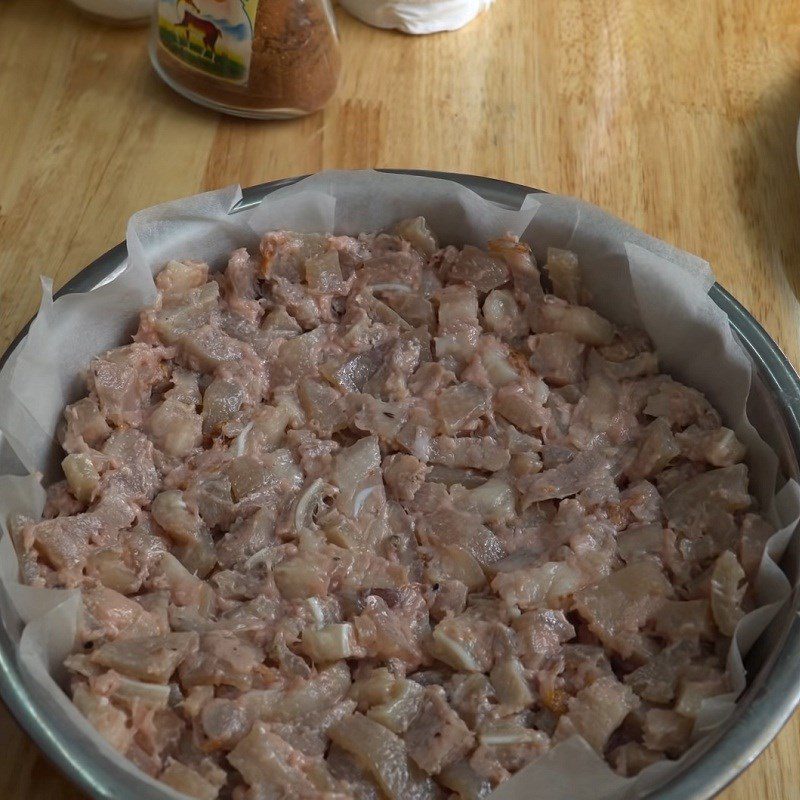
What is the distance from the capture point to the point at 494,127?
2359 millimetres

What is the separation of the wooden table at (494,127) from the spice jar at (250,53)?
68mm

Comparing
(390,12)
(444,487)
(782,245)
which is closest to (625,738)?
(444,487)

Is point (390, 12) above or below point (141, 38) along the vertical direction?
above

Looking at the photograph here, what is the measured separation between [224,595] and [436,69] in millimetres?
1529

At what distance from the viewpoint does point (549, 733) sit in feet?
4.44

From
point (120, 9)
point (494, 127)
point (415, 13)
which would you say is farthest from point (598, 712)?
point (120, 9)

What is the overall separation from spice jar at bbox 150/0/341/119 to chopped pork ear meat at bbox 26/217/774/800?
54 centimetres

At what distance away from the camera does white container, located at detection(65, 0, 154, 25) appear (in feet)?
7.88

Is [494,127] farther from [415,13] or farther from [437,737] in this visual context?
[437,737]

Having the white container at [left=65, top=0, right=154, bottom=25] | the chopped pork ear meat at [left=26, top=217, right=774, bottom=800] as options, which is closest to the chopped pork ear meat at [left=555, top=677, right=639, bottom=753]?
the chopped pork ear meat at [left=26, top=217, right=774, bottom=800]

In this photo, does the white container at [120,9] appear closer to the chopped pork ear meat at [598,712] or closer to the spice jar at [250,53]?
the spice jar at [250,53]

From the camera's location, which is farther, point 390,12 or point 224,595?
point 390,12

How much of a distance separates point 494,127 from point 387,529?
3.92ft

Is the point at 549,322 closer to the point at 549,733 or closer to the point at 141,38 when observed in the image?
the point at 549,733
